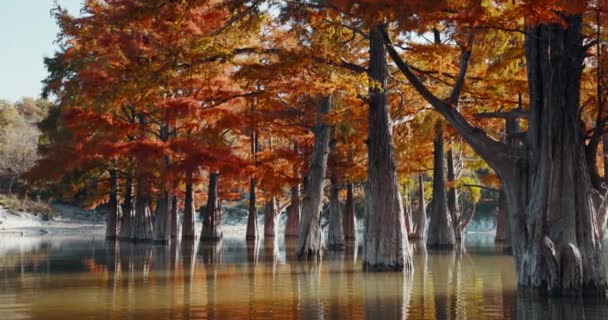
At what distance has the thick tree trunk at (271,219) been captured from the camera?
138 feet

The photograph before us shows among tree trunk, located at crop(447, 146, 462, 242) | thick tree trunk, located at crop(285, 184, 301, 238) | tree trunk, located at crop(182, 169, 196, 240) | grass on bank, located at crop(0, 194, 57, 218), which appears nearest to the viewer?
tree trunk, located at crop(447, 146, 462, 242)

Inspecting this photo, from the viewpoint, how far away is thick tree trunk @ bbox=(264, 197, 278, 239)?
1655 inches

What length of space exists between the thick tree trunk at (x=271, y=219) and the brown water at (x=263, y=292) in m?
20.4

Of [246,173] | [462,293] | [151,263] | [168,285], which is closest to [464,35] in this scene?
[462,293]

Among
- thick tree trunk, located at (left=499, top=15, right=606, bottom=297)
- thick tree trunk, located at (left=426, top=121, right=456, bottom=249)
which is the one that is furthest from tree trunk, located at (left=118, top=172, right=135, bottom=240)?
thick tree trunk, located at (left=499, top=15, right=606, bottom=297)

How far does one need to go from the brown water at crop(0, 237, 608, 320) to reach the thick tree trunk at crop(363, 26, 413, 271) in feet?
1.69

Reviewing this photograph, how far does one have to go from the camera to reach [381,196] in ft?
57.5

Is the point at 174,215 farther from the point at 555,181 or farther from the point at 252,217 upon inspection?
the point at 555,181

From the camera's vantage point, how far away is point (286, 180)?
28.2 m

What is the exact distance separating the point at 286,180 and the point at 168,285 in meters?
13.7

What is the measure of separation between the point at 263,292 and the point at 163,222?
2035 centimetres

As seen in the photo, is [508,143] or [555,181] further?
[508,143]

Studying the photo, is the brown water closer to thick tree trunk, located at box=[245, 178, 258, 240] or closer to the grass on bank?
thick tree trunk, located at box=[245, 178, 258, 240]

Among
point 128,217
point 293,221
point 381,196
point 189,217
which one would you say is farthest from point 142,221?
point 381,196
